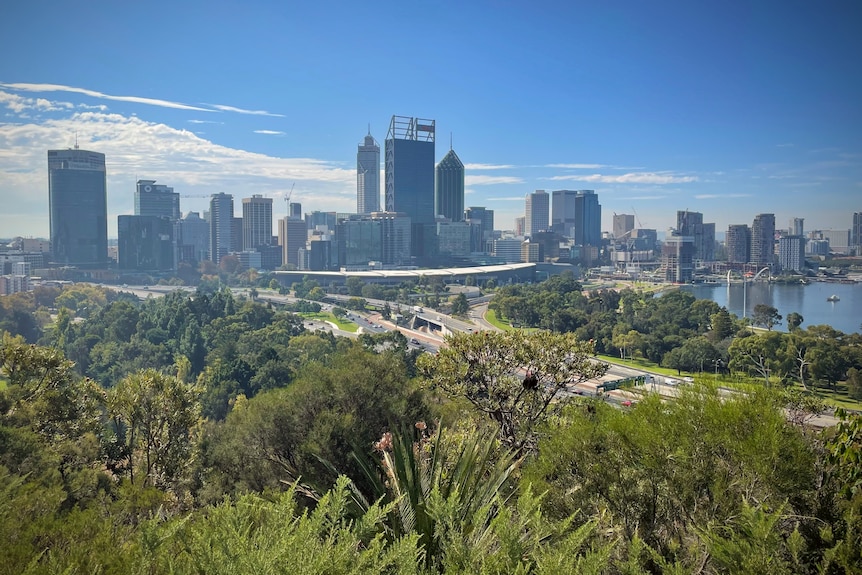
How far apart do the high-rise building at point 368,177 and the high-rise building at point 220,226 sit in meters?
27.0

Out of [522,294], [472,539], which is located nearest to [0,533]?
[472,539]

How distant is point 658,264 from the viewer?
87250 mm

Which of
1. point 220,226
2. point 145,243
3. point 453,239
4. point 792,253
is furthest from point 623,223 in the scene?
point 145,243

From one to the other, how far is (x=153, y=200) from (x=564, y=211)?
7063 cm

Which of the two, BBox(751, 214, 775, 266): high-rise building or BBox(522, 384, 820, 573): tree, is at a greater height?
BBox(751, 214, 775, 266): high-rise building

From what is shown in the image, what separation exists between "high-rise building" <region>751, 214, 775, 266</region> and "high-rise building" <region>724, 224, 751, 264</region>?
107 centimetres

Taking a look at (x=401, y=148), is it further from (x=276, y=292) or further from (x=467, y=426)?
(x=467, y=426)

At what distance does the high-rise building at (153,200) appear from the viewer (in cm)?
8588

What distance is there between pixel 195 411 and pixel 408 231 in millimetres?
71369

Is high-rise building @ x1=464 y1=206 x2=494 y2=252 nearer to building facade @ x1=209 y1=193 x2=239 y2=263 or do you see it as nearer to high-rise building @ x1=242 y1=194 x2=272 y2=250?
high-rise building @ x1=242 y1=194 x2=272 y2=250

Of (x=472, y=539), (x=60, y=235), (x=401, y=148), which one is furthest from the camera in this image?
(x=401, y=148)

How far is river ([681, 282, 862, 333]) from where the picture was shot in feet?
120

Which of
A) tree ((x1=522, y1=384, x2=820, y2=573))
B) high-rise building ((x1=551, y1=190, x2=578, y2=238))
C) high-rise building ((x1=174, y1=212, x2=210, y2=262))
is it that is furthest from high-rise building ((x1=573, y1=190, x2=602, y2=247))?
tree ((x1=522, y1=384, x2=820, y2=573))

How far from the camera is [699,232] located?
285 ft
